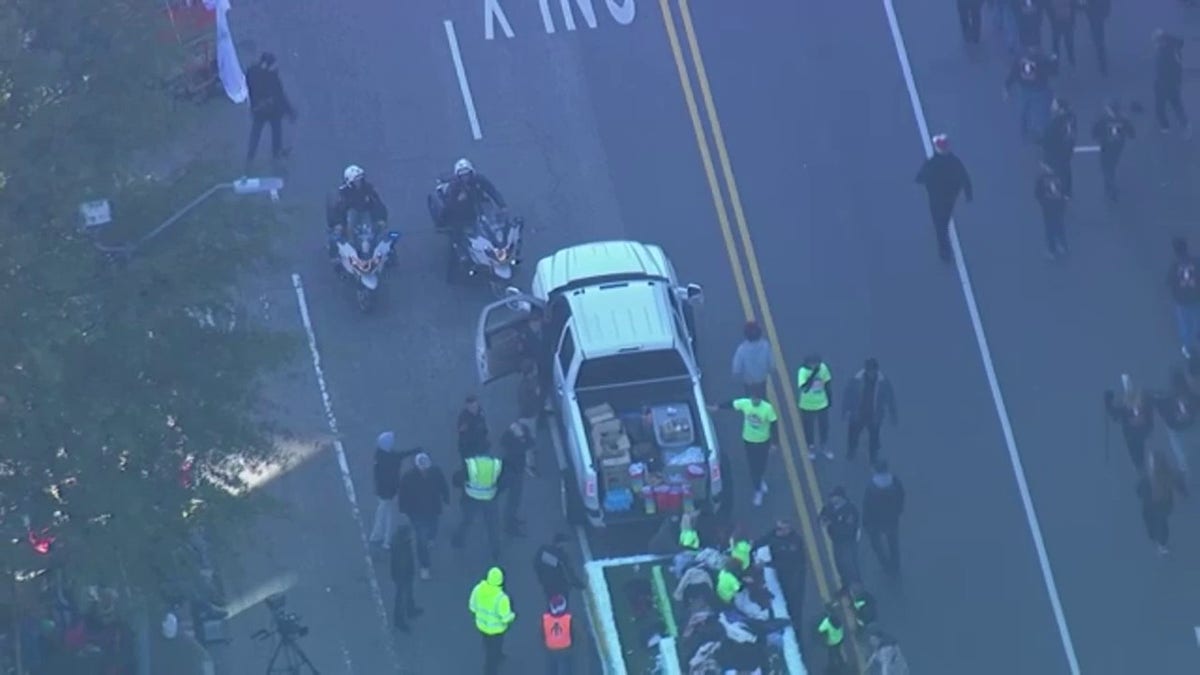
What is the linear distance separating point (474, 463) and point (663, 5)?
33.6ft

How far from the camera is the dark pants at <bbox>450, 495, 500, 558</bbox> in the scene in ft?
81.3

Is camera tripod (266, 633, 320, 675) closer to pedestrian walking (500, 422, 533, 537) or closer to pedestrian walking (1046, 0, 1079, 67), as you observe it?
pedestrian walking (500, 422, 533, 537)

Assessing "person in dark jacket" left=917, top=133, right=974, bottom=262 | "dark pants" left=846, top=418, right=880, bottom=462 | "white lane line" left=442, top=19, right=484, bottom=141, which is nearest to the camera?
"dark pants" left=846, top=418, right=880, bottom=462

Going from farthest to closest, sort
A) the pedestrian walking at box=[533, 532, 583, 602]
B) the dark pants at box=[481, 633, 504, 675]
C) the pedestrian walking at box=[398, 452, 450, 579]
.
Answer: the pedestrian walking at box=[398, 452, 450, 579]
the dark pants at box=[481, 633, 504, 675]
the pedestrian walking at box=[533, 532, 583, 602]

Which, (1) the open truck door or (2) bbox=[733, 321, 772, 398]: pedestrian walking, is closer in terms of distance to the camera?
(2) bbox=[733, 321, 772, 398]: pedestrian walking

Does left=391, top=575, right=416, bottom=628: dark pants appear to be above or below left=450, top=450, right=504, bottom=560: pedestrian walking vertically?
below

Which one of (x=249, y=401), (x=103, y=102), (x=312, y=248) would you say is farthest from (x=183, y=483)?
(x=312, y=248)

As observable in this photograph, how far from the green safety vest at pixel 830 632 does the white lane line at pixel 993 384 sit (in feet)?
10.1

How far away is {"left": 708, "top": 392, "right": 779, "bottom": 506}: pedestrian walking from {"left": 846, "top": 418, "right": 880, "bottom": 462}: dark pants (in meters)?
0.90

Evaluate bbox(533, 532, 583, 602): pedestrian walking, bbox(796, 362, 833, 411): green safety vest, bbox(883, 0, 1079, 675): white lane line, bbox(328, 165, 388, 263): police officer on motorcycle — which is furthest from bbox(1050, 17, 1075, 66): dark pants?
bbox(533, 532, 583, 602): pedestrian walking

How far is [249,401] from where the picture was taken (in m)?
21.6

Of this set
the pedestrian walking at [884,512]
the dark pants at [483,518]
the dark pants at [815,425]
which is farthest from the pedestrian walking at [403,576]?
the pedestrian walking at [884,512]

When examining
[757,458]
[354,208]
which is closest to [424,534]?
[757,458]

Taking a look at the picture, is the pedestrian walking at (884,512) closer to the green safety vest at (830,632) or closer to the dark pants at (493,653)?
the green safety vest at (830,632)
